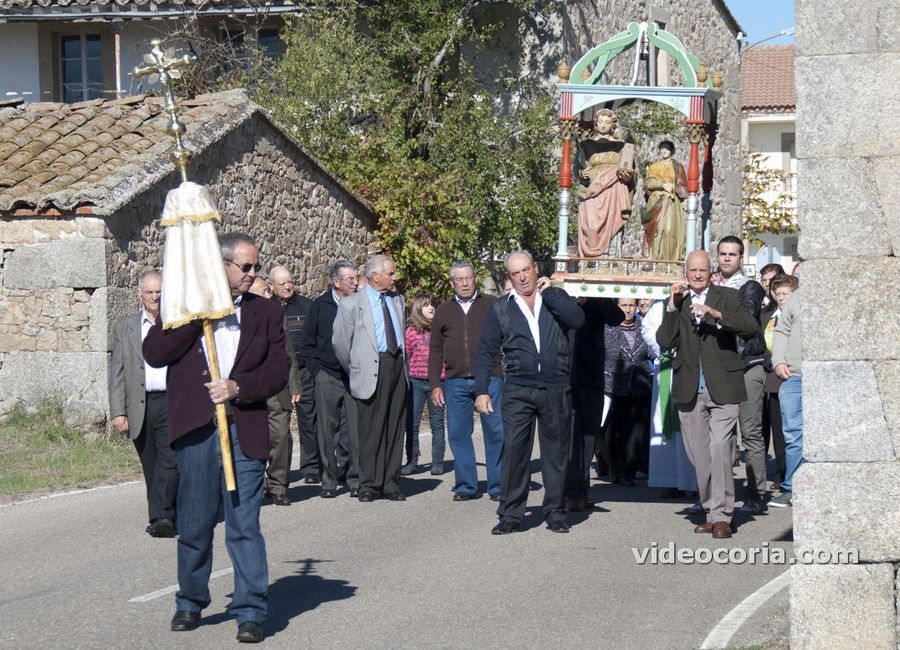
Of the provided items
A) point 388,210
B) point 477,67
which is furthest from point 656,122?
point 388,210

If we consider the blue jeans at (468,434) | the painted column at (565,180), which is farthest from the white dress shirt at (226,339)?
the painted column at (565,180)

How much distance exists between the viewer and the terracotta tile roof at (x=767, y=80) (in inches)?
1844

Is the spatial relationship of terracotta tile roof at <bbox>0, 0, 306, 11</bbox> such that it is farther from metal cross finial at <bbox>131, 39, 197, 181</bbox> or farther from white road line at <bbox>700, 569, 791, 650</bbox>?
white road line at <bbox>700, 569, 791, 650</bbox>

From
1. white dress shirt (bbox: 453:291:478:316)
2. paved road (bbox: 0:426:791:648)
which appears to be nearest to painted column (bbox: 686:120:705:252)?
white dress shirt (bbox: 453:291:478:316)

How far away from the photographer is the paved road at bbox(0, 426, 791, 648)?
7258mm

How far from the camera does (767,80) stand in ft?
160

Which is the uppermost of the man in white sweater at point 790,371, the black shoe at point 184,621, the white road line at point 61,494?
the man in white sweater at point 790,371

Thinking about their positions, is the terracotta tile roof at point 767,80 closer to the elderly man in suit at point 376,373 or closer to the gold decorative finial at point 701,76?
the gold decorative finial at point 701,76

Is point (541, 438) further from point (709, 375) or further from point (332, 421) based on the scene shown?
point (332, 421)

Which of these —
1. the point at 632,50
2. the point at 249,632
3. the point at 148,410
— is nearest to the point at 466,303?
the point at 148,410

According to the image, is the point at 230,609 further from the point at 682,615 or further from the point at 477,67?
the point at 477,67

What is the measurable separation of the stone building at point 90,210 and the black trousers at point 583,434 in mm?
5762

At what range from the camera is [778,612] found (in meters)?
7.68

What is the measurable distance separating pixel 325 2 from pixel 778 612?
1655 centimetres
